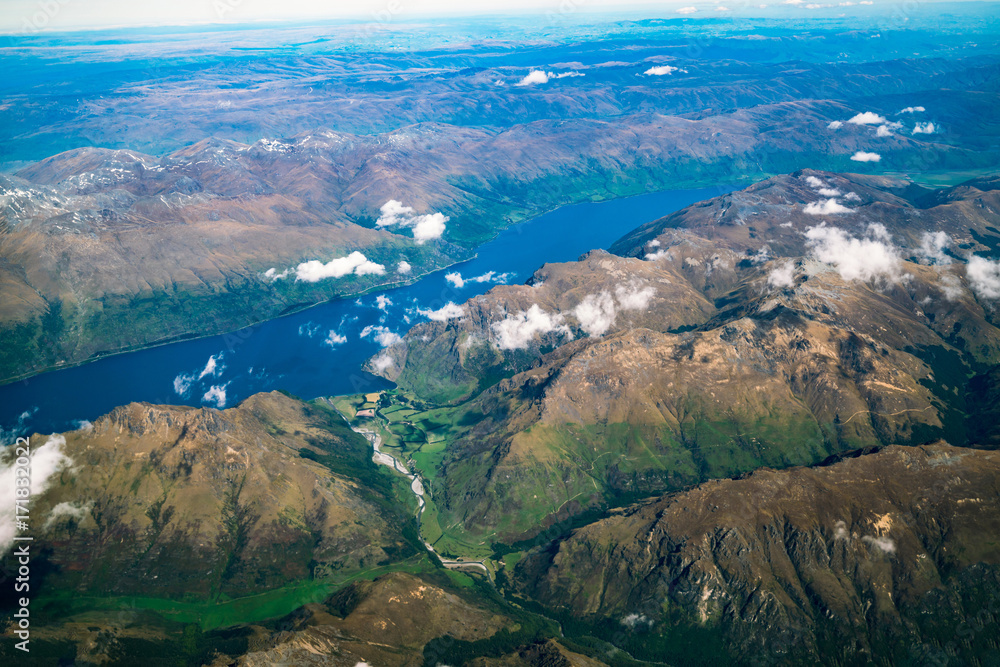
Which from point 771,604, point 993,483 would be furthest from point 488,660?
point 993,483

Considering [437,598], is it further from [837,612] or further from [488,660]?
[837,612]

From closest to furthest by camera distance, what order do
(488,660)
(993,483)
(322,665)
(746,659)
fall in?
(322,665)
(488,660)
(746,659)
(993,483)

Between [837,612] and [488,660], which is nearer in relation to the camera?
[488,660]

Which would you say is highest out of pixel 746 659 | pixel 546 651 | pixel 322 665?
pixel 322 665

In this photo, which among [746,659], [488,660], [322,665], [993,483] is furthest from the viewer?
[993,483]

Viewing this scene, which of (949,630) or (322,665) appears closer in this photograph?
(322,665)

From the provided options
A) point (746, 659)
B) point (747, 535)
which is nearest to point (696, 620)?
point (746, 659)

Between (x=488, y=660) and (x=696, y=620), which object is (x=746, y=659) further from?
(x=488, y=660)

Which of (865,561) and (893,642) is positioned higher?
(865,561)

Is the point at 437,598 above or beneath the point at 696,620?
above
